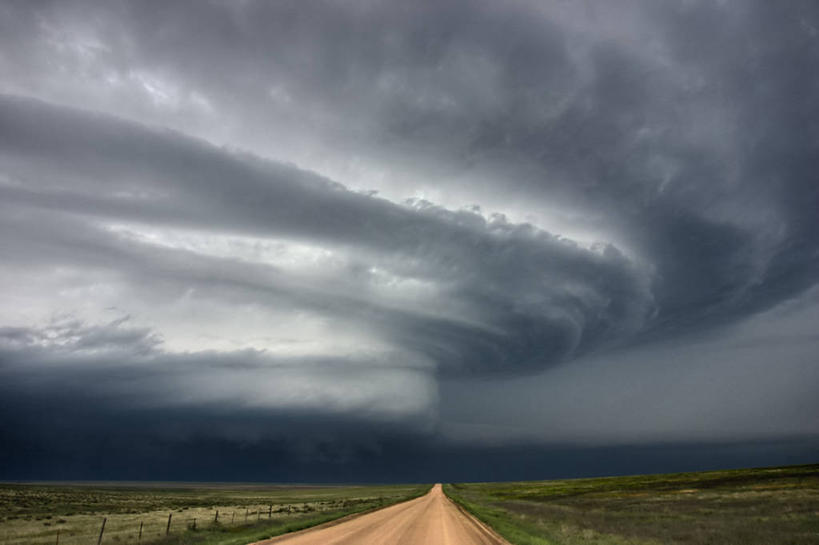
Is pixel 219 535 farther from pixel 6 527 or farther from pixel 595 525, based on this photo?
pixel 595 525

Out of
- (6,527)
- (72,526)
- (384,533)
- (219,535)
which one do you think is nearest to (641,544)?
(384,533)

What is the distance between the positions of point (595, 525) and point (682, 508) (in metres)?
16.5

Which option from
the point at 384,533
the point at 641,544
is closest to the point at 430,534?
the point at 384,533

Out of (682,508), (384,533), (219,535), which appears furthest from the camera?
(682,508)

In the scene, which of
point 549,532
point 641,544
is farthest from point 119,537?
point 641,544

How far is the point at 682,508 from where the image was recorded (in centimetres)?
4534

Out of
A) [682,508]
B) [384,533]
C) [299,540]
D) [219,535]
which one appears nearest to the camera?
[299,540]

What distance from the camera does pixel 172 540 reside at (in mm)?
27016

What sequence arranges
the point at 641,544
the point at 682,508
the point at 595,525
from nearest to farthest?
the point at 641,544, the point at 595,525, the point at 682,508

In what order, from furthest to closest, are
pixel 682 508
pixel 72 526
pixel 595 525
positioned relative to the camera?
pixel 682 508 < pixel 72 526 < pixel 595 525

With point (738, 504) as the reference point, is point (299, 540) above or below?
above

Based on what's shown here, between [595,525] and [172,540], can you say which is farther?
[595,525]

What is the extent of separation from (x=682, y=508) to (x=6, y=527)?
55947 mm

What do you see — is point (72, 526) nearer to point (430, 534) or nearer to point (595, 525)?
point (430, 534)
